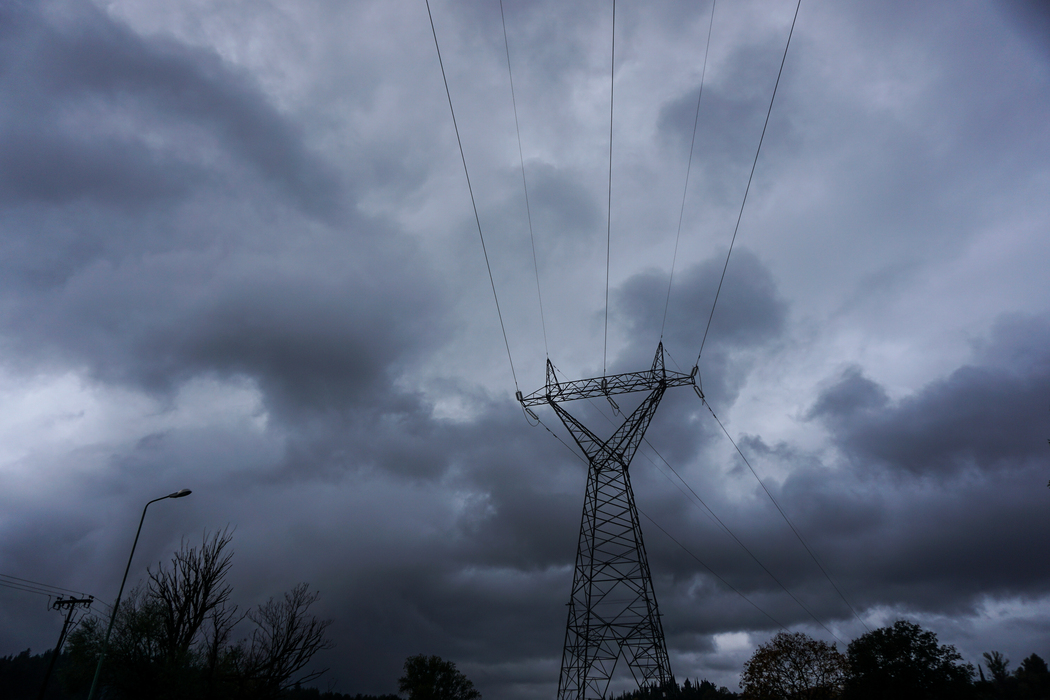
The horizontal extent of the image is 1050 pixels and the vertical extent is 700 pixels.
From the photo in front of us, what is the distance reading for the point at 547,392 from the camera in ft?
102

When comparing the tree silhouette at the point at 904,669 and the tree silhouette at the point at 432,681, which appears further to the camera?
the tree silhouette at the point at 432,681

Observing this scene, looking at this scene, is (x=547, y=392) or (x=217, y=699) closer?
(x=217, y=699)

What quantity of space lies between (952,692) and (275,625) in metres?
51.7

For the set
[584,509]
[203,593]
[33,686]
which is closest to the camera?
[203,593]

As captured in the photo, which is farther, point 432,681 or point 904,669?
point 432,681

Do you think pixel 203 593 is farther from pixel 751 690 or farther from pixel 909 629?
pixel 909 629

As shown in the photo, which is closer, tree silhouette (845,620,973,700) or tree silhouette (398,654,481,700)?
tree silhouette (845,620,973,700)

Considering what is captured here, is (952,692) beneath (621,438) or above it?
beneath

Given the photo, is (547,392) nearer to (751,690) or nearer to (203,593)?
(203,593)

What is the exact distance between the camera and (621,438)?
30.8m

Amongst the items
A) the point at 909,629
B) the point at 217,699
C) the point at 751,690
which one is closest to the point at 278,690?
the point at 217,699

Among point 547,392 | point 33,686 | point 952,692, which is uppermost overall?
point 547,392

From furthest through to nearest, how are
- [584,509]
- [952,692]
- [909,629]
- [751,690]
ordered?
1. [751,690]
2. [909,629]
3. [952,692]
4. [584,509]

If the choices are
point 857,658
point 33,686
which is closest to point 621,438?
point 857,658
